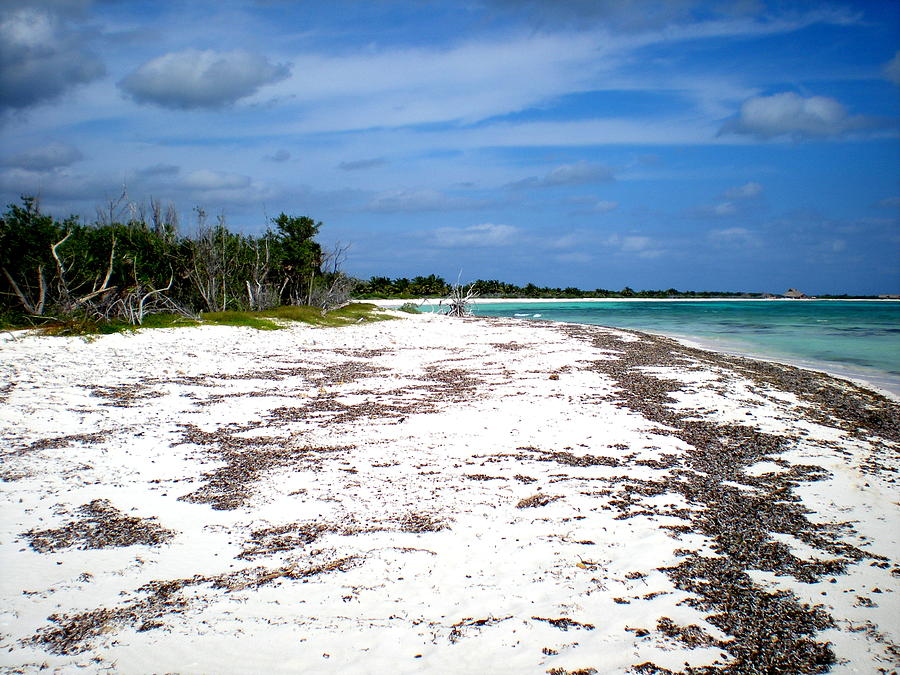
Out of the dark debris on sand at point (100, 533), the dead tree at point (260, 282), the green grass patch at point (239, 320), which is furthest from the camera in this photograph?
the dead tree at point (260, 282)

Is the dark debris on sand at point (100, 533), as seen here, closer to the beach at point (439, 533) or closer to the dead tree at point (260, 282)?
the beach at point (439, 533)

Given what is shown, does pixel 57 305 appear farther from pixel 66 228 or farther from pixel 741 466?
pixel 741 466

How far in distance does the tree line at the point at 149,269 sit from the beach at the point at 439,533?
9323 millimetres

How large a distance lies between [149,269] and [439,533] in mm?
19857

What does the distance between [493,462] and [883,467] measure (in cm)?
437

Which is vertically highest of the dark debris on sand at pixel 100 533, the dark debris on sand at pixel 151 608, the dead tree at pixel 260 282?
the dead tree at pixel 260 282

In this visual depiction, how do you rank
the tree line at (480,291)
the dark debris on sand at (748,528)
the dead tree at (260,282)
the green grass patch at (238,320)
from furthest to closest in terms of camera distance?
the tree line at (480,291), the dead tree at (260,282), the green grass patch at (238,320), the dark debris on sand at (748,528)

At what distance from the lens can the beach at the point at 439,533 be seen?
310 centimetres

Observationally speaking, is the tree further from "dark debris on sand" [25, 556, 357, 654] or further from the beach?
"dark debris on sand" [25, 556, 357, 654]

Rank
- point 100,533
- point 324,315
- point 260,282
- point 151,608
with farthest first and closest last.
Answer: point 324,315, point 260,282, point 100,533, point 151,608

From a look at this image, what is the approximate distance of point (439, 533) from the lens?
442 cm

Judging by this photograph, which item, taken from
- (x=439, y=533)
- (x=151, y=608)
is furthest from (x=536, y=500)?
(x=151, y=608)

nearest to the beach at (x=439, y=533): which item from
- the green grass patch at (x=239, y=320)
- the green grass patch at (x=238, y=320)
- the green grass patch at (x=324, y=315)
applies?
the green grass patch at (x=238, y=320)

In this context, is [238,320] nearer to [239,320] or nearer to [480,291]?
[239,320]
